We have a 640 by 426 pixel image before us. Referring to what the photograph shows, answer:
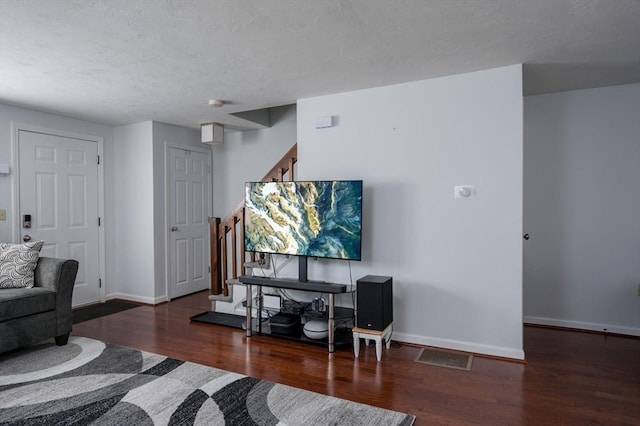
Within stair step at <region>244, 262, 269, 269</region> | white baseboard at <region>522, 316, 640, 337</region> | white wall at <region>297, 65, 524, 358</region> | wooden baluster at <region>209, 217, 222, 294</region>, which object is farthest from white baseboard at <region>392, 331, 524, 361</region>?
wooden baluster at <region>209, 217, 222, 294</region>

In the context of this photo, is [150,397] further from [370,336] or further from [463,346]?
[463,346]

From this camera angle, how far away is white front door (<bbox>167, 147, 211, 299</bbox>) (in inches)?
199

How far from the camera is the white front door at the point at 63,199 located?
416 cm

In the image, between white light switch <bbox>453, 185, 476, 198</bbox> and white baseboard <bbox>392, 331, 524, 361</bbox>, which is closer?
white baseboard <bbox>392, 331, 524, 361</bbox>

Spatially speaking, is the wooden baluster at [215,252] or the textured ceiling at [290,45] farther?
the wooden baluster at [215,252]

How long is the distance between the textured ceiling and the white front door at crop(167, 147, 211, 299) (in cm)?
155

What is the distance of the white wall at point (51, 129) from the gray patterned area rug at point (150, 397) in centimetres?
176

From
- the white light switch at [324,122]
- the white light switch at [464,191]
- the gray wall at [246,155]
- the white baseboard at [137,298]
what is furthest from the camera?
the gray wall at [246,155]

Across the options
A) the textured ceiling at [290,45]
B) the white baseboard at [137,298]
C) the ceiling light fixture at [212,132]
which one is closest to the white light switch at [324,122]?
the textured ceiling at [290,45]

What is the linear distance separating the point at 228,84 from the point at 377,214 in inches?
70.7

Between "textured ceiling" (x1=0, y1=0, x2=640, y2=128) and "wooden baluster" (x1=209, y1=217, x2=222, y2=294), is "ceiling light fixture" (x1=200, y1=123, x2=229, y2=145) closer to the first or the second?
"textured ceiling" (x1=0, y1=0, x2=640, y2=128)

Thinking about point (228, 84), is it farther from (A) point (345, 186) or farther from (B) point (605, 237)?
(B) point (605, 237)

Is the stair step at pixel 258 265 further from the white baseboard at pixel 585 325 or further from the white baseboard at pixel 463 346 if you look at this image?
the white baseboard at pixel 585 325

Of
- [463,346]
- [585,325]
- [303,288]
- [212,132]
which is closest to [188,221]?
[212,132]
